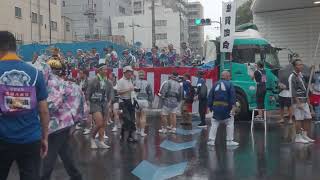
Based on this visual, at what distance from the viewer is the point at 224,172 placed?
8.23m

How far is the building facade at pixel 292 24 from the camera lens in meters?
Result: 23.2

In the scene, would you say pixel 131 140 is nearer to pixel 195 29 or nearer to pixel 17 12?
pixel 17 12

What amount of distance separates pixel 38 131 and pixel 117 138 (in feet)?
26.7

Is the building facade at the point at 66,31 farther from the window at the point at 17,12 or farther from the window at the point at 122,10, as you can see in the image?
the window at the point at 122,10

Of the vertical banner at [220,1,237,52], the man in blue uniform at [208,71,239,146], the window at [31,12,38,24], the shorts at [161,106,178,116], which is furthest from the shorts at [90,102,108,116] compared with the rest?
the window at [31,12,38,24]

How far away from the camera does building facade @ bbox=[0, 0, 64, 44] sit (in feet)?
138

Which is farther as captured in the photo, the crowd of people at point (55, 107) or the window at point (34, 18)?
the window at point (34, 18)

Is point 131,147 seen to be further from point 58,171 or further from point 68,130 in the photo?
point 68,130

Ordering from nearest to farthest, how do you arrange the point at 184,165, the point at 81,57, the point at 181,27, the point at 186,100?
the point at 184,165 < the point at 186,100 < the point at 81,57 < the point at 181,27

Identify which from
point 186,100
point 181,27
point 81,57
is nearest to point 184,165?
point 186,100

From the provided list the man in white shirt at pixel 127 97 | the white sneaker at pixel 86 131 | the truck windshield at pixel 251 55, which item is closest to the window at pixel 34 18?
the truck windshield at pixel 251 55

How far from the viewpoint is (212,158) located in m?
9.58

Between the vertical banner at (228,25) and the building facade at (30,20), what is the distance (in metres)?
25.7

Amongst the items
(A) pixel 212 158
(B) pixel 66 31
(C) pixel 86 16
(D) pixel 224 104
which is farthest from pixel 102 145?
(C) pixel 86 16
